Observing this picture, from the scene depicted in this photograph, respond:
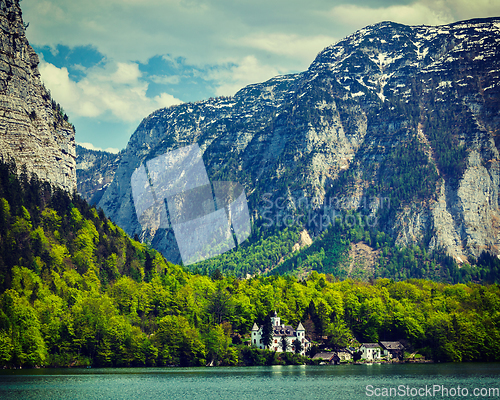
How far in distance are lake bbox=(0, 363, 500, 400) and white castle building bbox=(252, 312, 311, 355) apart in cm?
1713

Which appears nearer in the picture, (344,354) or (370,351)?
(370,351)

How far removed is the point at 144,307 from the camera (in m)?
128

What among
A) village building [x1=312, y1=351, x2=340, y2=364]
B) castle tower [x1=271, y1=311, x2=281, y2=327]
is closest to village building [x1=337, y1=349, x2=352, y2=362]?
village building [x1=312, y1=351, x2=340, y2=364]

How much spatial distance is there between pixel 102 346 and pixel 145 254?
208ft

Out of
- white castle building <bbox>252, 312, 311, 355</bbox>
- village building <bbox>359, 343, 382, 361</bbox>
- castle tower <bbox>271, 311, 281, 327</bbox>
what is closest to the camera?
white castle building <bbox>252, 312, 311, 355</bbox>

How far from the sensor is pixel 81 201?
16550 centimetres

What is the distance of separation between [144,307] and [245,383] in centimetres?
4671

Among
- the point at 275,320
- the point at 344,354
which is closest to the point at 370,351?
the point at 344,354

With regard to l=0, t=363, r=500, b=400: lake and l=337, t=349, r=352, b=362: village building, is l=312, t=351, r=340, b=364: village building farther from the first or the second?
l=0, t=363, r=500, b=400: lake

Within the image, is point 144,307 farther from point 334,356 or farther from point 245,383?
point 245,383

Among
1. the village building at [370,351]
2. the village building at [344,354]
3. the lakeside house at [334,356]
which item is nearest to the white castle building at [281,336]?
the lakeside house at [334,356]

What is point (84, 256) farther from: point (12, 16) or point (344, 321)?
point (12, 16)

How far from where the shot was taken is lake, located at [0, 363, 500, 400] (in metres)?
73.7

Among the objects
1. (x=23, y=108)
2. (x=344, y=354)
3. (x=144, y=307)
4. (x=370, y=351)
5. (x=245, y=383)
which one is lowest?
(x=245, y=383)
